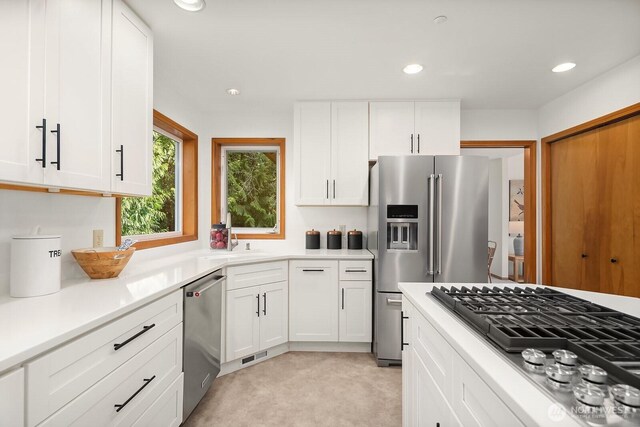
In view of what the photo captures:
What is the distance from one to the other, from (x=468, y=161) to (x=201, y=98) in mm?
2612

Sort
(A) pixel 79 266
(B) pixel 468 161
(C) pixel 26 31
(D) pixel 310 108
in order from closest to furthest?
(C) pixel 26 31 → (A) pixel 79 266 → (B) pixel 468 161 → (D) pixel 310 108

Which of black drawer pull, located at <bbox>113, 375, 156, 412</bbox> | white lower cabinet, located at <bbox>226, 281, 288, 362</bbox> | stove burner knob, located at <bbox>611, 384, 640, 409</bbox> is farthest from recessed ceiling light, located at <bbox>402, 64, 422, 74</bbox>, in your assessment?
black drawer pull, located at <bbox>113, 375, 156, 412</bbox>

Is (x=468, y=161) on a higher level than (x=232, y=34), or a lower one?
lower

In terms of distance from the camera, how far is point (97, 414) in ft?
3.43

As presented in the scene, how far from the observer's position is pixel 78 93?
4.42ft

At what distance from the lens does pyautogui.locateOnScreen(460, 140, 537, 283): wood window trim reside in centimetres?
327

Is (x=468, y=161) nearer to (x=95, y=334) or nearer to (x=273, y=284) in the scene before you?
(x=273, y=284)

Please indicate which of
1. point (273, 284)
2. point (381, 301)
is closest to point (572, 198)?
point (381, 301)

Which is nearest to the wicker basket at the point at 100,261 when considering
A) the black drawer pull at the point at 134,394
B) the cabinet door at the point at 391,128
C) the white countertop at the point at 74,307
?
the white countertop at the point at 74,307

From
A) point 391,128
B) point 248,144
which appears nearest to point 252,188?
point 248,144

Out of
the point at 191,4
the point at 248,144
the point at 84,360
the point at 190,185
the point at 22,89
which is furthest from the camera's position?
the point at 248,144

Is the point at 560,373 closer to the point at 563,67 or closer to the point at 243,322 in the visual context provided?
the point at 243,322

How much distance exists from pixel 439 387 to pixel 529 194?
310cm

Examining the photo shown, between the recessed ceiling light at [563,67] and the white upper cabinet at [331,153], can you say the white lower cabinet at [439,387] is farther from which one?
the recessed ceiling light at [563,67]
